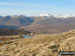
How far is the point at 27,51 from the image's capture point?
49344mm

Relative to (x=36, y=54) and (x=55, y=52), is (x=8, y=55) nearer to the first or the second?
(x=36, y=54)

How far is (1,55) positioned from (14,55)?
4.27 m

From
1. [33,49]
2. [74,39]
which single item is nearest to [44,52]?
[33,49]

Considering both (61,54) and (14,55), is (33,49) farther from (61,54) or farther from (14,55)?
(61,54)

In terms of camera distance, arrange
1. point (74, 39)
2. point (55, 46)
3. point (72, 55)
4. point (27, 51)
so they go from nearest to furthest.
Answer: point (72, 55)
point (27, 51)
point (55, 46)
point (74, 39)

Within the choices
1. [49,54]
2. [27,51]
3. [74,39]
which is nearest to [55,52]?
[49,54]

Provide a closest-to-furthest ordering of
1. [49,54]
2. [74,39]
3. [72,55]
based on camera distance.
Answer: [72,55]
[49,54]
[74,39]

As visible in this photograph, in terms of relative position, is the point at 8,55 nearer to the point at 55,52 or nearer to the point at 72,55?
the point at 55,52

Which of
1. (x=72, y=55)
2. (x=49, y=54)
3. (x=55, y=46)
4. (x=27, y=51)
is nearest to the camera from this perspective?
(x=72, y=55)

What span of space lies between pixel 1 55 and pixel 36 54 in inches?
392

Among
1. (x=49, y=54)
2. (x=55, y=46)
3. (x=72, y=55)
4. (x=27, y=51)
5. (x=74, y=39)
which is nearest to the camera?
(x=72, y=55)

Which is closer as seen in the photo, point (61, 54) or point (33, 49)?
point (61, 54)

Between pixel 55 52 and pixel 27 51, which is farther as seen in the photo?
pixel 27 51

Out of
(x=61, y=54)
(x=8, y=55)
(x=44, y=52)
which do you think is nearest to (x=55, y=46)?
(x=44, y=52)
